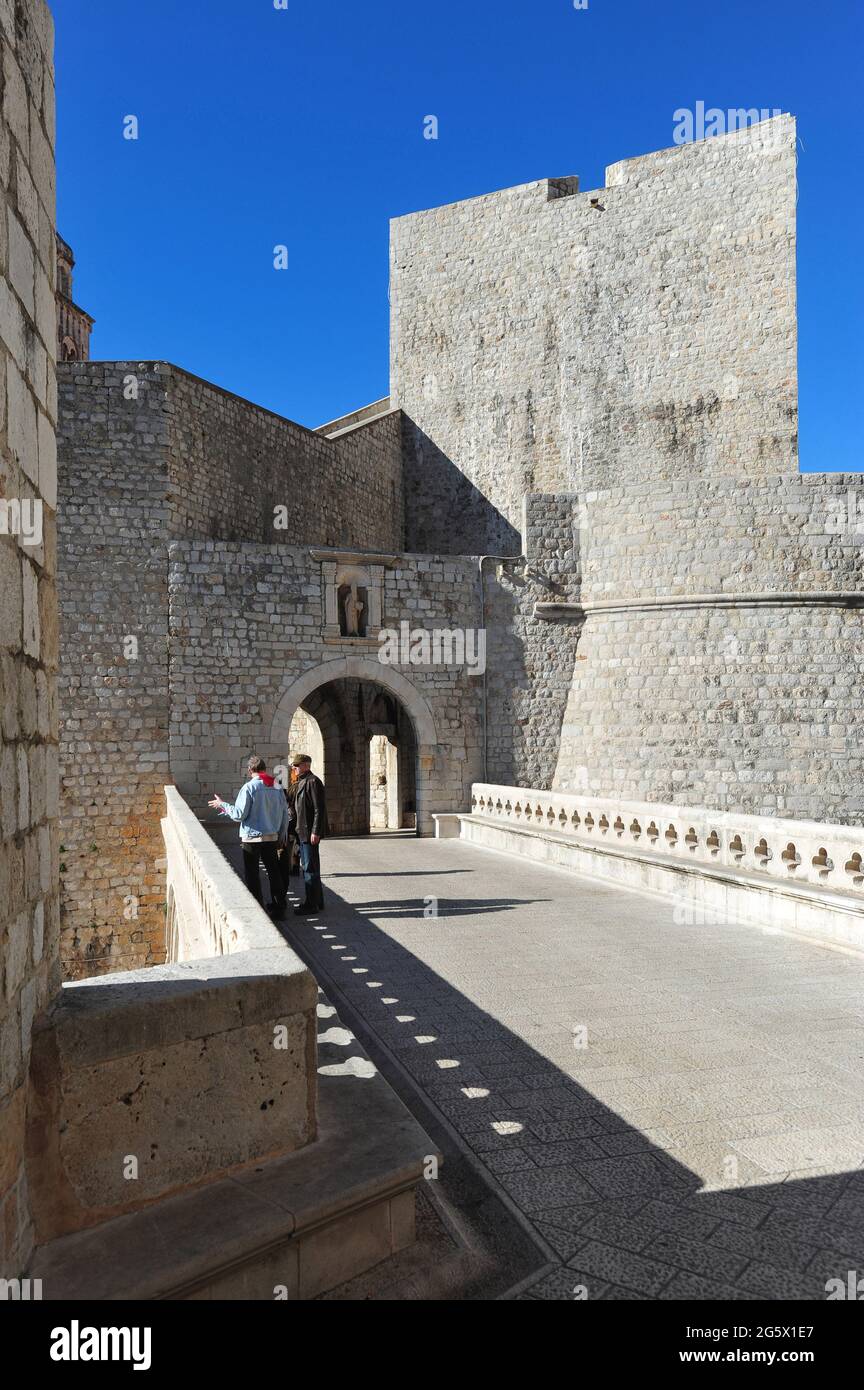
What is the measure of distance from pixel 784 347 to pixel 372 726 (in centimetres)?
1109

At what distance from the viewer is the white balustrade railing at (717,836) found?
6637 millimetres

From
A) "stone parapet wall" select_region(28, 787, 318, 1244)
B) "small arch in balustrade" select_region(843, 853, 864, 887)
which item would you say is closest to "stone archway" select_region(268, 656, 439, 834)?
"small arch in balustrade" select_region(843, 853, 864, 887)

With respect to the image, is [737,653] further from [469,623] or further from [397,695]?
[397,695]

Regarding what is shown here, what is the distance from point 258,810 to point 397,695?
7168mm

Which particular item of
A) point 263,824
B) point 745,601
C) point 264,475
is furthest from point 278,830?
point 264,475

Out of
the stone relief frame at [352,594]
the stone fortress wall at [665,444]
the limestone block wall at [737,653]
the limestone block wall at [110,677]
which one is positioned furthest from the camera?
the stone relief frame at [352,594]

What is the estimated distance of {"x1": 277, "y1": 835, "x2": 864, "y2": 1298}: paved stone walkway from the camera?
8.60ft

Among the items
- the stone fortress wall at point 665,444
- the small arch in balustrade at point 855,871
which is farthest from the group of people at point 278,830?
the stone fortress wall at point 665,444

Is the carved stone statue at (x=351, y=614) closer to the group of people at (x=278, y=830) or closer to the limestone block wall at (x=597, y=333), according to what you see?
the group of people at (x=278, y=830)

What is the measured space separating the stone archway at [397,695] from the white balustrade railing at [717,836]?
258 centimetres

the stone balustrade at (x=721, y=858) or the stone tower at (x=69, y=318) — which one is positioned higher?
the stone tower at (x=69, y=318)

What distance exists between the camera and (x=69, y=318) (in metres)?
29.3

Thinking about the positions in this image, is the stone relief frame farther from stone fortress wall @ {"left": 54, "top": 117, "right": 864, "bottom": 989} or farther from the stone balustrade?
the stone balustrade
